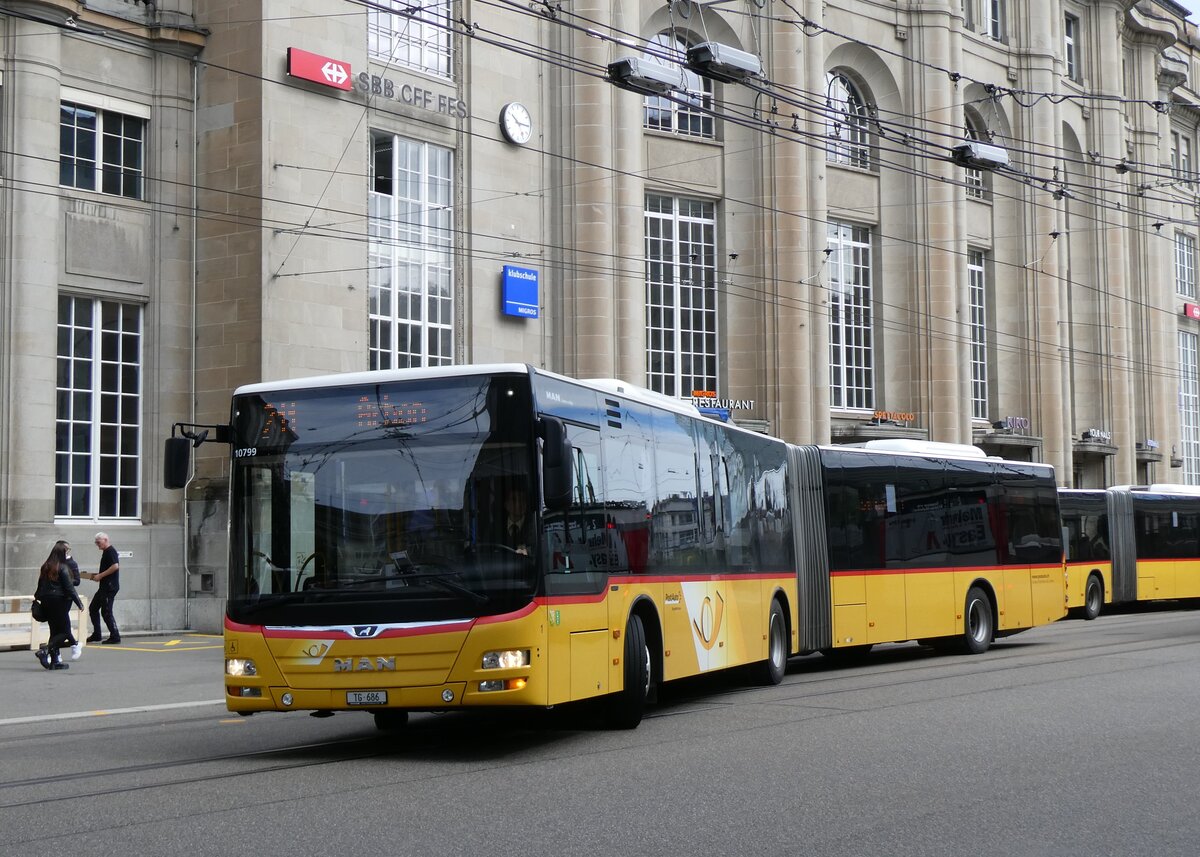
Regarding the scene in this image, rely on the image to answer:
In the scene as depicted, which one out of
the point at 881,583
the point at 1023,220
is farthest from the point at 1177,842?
the point at 1023,220

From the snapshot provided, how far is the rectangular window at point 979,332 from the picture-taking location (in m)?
49.6

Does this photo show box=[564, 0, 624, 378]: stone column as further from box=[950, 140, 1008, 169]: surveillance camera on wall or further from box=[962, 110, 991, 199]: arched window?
box=[962, 110, 991, 199]: arched window

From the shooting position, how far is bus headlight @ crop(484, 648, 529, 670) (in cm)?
1077

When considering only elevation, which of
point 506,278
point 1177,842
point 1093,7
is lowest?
point 1177,842

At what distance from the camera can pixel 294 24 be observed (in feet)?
93.8

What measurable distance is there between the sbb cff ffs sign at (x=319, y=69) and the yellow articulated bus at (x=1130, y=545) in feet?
57.3

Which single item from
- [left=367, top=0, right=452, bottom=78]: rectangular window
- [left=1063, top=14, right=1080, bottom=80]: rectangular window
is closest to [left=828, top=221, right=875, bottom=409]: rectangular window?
[left=367, top=0, right=452, bottom=78]: rectangular window

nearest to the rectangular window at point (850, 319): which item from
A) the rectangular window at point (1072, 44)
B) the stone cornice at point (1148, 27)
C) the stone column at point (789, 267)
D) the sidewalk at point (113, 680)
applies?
the stone column at point (789, 267)

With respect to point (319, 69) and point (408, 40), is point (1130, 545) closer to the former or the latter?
point (408, 40)

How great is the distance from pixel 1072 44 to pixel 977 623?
3907 centimetres

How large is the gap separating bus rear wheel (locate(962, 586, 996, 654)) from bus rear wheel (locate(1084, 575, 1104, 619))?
12.5 m

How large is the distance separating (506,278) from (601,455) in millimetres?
21097

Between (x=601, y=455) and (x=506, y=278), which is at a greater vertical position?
(x=506, y=278)

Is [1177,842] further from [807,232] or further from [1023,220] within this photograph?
[1023,220]
